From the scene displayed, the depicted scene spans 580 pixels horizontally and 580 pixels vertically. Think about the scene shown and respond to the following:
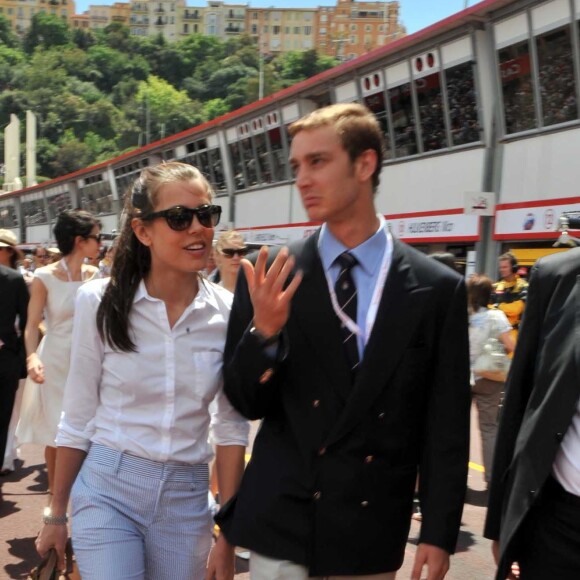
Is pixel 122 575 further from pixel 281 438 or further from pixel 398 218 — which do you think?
pixel 398 218

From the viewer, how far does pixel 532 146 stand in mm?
19469

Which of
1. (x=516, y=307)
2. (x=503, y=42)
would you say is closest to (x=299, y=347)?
(x=516, y=307)

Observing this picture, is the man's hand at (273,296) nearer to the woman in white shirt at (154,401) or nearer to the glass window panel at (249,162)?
the woman in white shirt at (154,401)

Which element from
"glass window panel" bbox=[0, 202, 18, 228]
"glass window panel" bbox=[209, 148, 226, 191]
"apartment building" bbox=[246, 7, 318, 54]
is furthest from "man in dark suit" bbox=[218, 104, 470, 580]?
"apartment building" bbox=[246, 7, 318, 54]

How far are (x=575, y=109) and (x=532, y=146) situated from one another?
1.56 meters

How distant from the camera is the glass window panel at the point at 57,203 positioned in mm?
61956

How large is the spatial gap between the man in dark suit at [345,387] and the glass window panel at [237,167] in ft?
106

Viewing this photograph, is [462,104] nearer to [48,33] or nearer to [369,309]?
[369,309]

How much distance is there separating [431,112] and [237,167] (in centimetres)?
1353

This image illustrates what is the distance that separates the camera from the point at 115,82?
550 feet

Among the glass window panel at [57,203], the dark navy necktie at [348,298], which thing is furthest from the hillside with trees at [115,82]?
the dark navy necktie at [348,298]

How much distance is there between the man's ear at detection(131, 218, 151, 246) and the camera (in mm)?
3029

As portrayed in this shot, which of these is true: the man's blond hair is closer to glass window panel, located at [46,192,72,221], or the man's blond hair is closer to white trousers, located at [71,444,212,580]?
white trousers, located at [71,444,212,580]

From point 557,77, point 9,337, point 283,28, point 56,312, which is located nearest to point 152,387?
point 56,312
